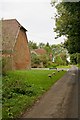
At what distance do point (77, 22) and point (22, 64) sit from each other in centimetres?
2512

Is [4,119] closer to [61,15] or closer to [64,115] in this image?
[64,115]

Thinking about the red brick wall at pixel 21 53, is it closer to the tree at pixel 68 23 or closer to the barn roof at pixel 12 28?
the barn roof at pixel 12 28

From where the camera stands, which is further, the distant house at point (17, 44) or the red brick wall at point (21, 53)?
the red brick wall at point (21, 53)

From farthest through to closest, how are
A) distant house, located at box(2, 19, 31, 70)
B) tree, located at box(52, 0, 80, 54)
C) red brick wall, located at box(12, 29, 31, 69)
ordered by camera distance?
red brick wall, located at box(12, 29, 31, 69), distant house, located at box(2, 19, 31, 70), tree, located at box(52, 0, 80, 54)

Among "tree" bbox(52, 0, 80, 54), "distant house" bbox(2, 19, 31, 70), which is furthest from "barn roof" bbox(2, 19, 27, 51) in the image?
"tree" bbox(52, 0, 80, 54)

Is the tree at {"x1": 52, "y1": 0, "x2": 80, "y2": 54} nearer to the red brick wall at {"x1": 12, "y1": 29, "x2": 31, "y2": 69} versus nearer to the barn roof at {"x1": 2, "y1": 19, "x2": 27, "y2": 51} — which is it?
the barn roof at {"x1": 2, "y1": 19, "x2": 27, "y2": 51}

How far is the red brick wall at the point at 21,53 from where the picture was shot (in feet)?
160

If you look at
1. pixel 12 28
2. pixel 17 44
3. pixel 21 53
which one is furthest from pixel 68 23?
pixel 21 53

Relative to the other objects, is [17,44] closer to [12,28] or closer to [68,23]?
[12,28]

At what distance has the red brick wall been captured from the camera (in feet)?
160

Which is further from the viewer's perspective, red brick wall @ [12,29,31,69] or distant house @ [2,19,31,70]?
red brick wall @ [12,29,31,69]

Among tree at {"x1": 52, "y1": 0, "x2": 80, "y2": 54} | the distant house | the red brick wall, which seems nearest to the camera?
tree at {"x1": 52, "y1": 0, "x2": 80, "y2": 54}

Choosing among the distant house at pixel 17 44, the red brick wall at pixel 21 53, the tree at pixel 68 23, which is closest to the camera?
the tree at pixel 68 23

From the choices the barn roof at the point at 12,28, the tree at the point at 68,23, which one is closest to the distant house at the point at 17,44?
the barn roof at the point at 12,28
